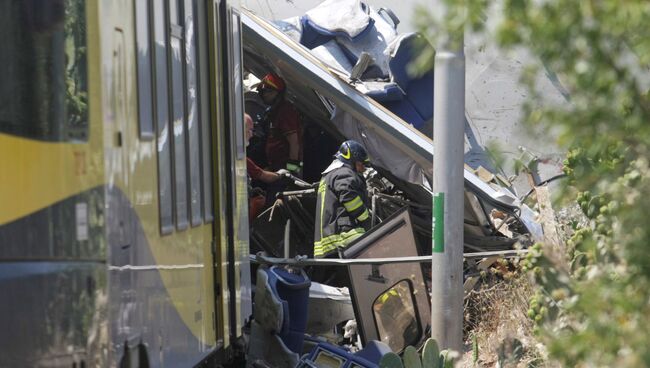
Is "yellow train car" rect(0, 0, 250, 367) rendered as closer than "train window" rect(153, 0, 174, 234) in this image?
Yes

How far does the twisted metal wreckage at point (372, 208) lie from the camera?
875cm

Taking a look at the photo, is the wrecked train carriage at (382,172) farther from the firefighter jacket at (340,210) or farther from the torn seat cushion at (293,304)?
the torn seat cushion at (293,304)

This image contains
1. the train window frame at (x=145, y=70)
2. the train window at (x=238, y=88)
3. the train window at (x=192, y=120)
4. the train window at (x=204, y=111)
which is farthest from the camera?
the train window at (x=238, y=88)

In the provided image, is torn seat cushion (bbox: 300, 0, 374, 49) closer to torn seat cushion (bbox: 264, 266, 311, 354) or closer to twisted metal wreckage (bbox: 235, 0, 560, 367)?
twisted metal wreckage (bbox: 235, 0, 560, 367)

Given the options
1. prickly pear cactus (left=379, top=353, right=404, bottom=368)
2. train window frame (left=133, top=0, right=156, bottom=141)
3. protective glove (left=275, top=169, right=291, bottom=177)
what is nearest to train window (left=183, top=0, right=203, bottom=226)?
train window frame (left=133, top=0, right=156, bottom=141)

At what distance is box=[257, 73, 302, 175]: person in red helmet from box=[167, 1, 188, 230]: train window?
701 centimetres

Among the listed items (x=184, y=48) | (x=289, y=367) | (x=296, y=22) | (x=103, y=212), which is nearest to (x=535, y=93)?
(x=103, y=212)

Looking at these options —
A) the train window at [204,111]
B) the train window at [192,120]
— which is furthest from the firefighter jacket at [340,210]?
the train window at [192,120]

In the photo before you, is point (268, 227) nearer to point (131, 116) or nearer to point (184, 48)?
point (184, 48)

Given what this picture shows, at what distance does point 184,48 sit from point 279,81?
692 centimetres

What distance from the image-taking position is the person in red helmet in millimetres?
12633

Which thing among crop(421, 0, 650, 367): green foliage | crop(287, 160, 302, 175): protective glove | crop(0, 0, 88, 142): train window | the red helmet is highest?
the red helmet

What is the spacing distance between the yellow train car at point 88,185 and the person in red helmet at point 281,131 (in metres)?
7.28

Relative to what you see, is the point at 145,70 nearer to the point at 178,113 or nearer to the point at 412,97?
the point at 178,113
